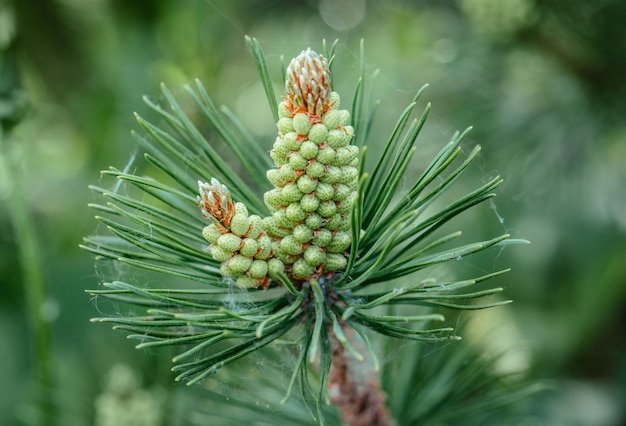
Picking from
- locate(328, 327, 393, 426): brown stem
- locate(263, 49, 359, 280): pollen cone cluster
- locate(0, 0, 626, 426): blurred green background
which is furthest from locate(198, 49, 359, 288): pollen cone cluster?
locate(0, 0, 626, 426): blurred green background

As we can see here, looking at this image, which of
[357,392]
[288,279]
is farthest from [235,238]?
[357,392]

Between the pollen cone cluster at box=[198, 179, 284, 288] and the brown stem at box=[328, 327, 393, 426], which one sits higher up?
the pollen cone cluster at box=[198, 179, 284, 288]

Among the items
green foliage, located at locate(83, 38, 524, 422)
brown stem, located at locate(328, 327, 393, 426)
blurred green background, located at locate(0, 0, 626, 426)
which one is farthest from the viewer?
blurred green background, located at locate(0, 0, 626, 426)

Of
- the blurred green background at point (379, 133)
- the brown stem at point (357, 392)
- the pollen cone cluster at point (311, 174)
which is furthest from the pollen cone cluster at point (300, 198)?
the blurred green background at point (379, 133)

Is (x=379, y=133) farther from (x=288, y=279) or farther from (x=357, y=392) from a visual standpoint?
(x=288, y=279)

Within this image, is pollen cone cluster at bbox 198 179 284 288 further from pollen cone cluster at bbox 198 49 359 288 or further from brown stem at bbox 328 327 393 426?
brown stem at bbox 328 327 393 426

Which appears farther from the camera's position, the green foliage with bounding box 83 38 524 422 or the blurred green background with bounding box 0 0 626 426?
the blurred green background with bounding box 0 0 626 426

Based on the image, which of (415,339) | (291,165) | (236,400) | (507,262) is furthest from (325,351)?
(507,262)

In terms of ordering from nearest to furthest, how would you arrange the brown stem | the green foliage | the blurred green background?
the green foliage
the brown stem
the blurred green background
